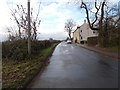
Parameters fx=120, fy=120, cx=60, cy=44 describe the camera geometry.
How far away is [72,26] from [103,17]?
5412 cm

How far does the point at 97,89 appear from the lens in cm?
408

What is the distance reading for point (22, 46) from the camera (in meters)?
12.0

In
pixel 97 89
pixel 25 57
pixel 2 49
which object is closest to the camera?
pixel 97 89

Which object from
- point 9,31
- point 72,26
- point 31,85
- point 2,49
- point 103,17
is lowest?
point 31,85

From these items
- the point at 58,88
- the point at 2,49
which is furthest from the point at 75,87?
the point at 2,49

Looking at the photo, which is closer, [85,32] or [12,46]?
[12,46]

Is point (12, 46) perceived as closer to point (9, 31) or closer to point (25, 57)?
point (25, 57)

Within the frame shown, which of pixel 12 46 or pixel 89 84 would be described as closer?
pixel 89 84

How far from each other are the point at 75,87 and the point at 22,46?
893 centimetres

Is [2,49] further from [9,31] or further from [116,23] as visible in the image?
[116,23]

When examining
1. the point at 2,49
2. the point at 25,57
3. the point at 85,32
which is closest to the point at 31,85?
the point at 25,57

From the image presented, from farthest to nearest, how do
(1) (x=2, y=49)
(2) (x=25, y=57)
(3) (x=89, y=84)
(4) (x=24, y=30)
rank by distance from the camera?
(4) (x=24, y=30)
(1) (x=2, y=49)
(2) (x=25, y=57)
(3) (x=89, y=84)

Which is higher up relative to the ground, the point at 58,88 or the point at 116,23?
the point at 116,23

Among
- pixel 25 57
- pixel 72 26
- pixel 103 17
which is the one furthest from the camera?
pixel 72 26
